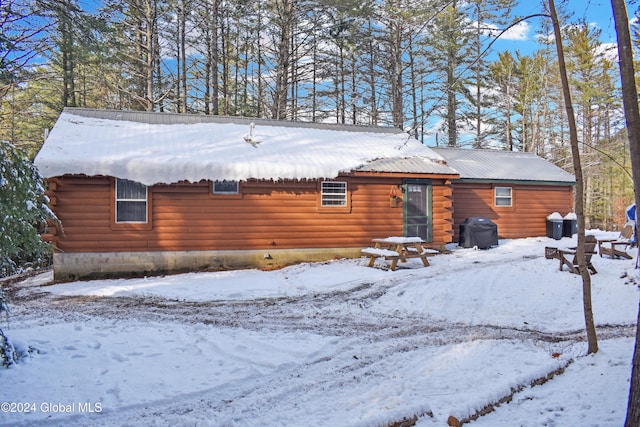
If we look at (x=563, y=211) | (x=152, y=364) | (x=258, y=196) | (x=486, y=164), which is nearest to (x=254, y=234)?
(x=258, y=196)

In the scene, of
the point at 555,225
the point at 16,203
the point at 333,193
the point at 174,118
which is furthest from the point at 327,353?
the point at 555,225

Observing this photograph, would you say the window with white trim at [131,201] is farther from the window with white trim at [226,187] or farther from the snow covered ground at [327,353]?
the snow covered ground at [327,353]

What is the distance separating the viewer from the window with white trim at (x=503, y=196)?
53.4 ft

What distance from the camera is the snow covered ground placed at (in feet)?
10.6

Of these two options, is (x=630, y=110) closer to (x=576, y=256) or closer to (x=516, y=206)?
(x=576, y=256)

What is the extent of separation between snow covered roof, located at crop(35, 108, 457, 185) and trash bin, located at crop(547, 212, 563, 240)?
628cm

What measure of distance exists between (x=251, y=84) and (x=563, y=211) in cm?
1819

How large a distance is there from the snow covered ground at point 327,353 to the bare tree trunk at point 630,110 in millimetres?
480

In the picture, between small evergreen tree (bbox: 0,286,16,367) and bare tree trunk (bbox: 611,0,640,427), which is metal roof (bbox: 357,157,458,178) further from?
small evergreen tree (bbox: 0,286,16,367)

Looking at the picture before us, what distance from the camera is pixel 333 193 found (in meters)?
12.3

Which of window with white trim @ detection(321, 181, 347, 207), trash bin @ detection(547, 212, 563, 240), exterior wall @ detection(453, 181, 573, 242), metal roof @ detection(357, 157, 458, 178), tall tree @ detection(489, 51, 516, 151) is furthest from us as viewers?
tall tree @ detection(489, 51, 516, 151)

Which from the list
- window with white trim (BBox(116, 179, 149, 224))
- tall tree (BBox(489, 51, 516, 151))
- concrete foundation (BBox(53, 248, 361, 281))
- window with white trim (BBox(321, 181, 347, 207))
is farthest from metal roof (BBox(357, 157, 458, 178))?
tall tree (BBox(489, 51, 516, 151))

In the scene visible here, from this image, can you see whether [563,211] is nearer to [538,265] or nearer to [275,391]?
[538,265]

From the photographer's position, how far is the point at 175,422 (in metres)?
3.11
